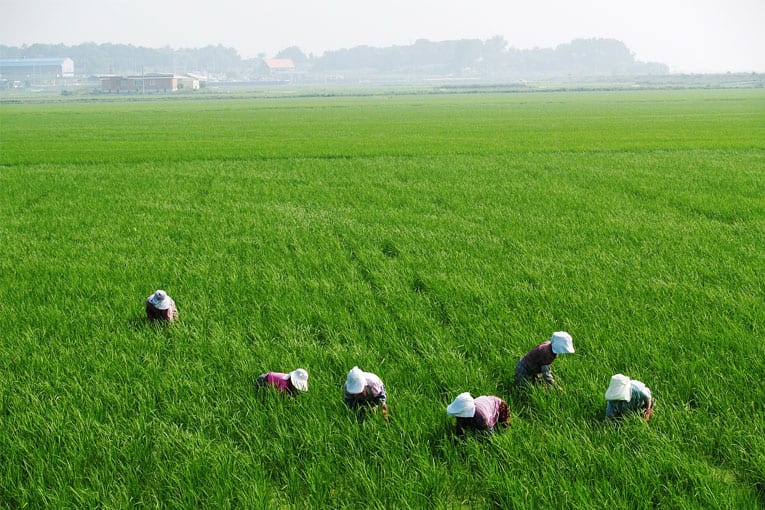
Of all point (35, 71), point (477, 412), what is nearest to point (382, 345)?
point (477, 412)

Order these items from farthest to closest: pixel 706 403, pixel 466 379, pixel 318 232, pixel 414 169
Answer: pixel 414 169
pixel 318 232
pixel 466 379
pixel 706 403

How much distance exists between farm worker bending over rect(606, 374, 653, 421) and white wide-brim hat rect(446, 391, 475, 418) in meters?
0.58

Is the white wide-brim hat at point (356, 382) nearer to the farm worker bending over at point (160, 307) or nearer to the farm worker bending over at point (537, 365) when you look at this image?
the farm worker bending over at point (537, 365)

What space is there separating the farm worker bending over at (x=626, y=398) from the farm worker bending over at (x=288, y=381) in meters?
1.37

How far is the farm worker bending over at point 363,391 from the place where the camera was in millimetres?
2512

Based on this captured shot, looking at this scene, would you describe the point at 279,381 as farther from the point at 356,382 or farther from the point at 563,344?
the point at 563,344

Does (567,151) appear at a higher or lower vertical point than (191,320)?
higher

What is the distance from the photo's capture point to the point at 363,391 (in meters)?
2.59

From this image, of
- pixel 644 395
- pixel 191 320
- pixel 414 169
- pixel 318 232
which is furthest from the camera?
pixel 414 169

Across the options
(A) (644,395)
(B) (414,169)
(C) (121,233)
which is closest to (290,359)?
(A) (644,395)

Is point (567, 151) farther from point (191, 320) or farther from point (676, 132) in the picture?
point (191, 320)

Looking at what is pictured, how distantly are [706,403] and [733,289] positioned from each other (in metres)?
2.12

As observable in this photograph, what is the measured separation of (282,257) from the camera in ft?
19.1

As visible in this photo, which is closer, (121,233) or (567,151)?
(121,233)
